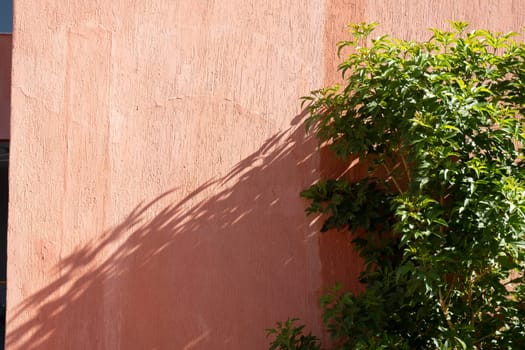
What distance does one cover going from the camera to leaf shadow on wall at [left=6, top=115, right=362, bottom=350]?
12.6 feet

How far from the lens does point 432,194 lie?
3.40 metres

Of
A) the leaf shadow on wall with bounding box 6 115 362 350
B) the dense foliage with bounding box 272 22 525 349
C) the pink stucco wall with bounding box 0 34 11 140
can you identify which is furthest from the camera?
the pink stucco wall with bounding box 0 34 11 140

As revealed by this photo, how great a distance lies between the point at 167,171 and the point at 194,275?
628 millimetres

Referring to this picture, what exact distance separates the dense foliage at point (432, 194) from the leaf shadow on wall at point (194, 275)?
0.76ft

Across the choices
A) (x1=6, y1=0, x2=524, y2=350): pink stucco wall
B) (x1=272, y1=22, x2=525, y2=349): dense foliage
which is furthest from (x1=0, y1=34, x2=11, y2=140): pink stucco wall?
(x1=272, y1=22, x2=525, y2=349): dense foliage

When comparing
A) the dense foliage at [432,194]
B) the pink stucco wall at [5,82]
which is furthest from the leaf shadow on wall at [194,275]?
the pink stucco wall at [5,82]

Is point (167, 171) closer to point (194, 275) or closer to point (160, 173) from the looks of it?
point (160, 173)

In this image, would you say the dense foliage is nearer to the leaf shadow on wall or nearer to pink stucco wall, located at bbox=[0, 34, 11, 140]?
the leaf shadow on wall

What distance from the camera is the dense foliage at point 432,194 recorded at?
3125 mm

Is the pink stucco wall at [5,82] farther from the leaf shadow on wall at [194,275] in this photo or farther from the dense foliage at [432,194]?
the dense foliage at [432,194]

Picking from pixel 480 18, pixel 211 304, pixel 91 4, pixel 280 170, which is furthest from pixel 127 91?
pixel 480 18

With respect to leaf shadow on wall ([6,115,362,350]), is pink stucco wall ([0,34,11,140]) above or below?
above

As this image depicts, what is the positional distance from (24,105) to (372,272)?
2225 millimetres

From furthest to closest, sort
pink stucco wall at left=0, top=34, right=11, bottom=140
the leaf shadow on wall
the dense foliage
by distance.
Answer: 1. pink stucco wall at left=0, top=34, right=11, bottom=140
2. the leaf shadow on wall
3. the dense foliage
